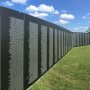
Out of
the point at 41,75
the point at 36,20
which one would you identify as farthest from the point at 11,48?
the point at 41,75

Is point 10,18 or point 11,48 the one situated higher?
point 10,18

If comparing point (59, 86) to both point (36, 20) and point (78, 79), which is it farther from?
point (36, 20)

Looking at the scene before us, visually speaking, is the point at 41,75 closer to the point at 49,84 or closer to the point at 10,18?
the point at 49,84

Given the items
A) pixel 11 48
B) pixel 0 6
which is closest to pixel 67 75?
pixel 11 48

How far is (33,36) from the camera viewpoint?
6.91m

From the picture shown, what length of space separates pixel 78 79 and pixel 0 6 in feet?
15.7

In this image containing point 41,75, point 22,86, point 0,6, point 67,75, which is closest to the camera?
point 0,6

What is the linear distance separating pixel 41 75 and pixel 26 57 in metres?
2.29

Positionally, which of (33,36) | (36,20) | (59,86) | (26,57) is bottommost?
(59,86)

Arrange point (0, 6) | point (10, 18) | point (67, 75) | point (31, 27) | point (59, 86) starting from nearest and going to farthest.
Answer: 1. point (0, 6)
2. point (10, 18)
3. point (31, 27)
4. point (59, 86)
5. point (67, 75)

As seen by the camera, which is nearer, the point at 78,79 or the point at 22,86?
the point at 22,86

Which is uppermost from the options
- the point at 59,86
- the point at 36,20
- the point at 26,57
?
the point at 36,20

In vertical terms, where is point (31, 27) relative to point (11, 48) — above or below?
above

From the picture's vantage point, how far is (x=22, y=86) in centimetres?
579
